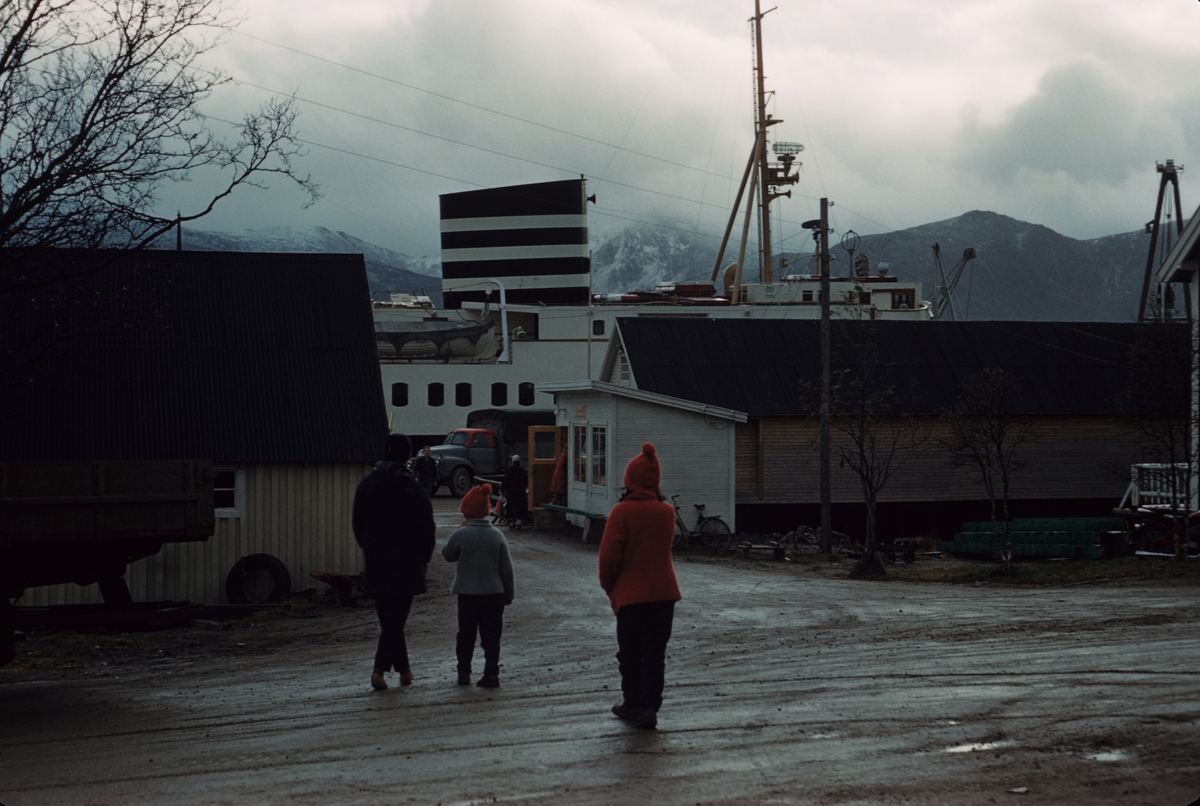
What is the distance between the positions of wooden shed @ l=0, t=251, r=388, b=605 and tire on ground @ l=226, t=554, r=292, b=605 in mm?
349

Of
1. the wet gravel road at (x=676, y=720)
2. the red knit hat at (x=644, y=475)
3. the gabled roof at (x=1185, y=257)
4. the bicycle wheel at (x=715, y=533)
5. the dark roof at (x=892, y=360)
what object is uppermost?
the gabled roof at (x=1185, y=257)

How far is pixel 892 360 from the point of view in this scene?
98.9 ft

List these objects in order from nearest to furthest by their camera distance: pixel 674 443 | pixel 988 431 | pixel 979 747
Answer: pixel 979 747
pixel 988 431
pixel 674 443

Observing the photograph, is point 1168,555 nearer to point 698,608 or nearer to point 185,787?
point 698,608

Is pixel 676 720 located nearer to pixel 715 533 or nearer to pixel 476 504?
pixel 476 504

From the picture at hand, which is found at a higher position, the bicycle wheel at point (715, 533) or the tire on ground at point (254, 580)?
the tire on ground at point (254, 580)

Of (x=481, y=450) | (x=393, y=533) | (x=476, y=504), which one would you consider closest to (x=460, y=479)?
(x=481, y=450)

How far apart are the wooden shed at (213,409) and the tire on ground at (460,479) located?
681 inches

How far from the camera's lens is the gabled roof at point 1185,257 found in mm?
21781

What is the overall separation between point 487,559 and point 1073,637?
5.94 metres

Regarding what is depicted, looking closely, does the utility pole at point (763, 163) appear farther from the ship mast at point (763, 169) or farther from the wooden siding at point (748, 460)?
the wooden siding at point (748, 460)

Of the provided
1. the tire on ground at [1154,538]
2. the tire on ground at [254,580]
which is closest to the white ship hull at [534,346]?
the tire on ground at [1154,538]

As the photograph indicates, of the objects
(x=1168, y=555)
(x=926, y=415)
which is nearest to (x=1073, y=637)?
(x=1168, y=555)

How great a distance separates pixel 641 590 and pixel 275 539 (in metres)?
12.0
